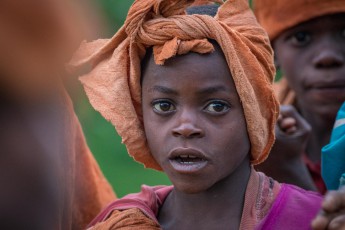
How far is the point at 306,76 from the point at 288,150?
58 centimetres

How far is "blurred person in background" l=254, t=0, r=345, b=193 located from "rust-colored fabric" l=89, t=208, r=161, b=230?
982 mm

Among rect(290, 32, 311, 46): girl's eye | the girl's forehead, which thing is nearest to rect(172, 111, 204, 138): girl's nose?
the girl's forehead

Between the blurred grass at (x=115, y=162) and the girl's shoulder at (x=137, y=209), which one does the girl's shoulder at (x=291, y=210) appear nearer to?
the girl's shoulder at (x=137, y=209)

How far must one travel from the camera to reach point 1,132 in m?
2.69

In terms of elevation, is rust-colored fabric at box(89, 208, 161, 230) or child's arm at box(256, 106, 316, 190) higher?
rust-colored fabric at box(89, 208, 161, 230)

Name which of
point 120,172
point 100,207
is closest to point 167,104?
point 100,207

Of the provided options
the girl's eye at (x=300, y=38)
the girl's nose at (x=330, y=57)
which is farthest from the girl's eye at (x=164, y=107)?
the girl's eye at (x=300, y=38)

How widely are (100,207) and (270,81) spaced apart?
1081 mm

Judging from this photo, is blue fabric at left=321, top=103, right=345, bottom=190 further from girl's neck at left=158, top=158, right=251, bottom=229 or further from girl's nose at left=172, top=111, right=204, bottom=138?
girl's nose at left=172, top=111, right=204, bottom=138

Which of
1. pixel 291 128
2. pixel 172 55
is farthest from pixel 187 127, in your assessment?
pixel 291 128

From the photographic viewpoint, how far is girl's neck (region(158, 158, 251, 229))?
3232 mm

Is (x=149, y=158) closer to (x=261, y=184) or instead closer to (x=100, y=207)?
(x=261, y=184)

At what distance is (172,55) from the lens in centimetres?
311

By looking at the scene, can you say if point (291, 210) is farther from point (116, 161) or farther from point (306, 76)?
point (116, 161)
